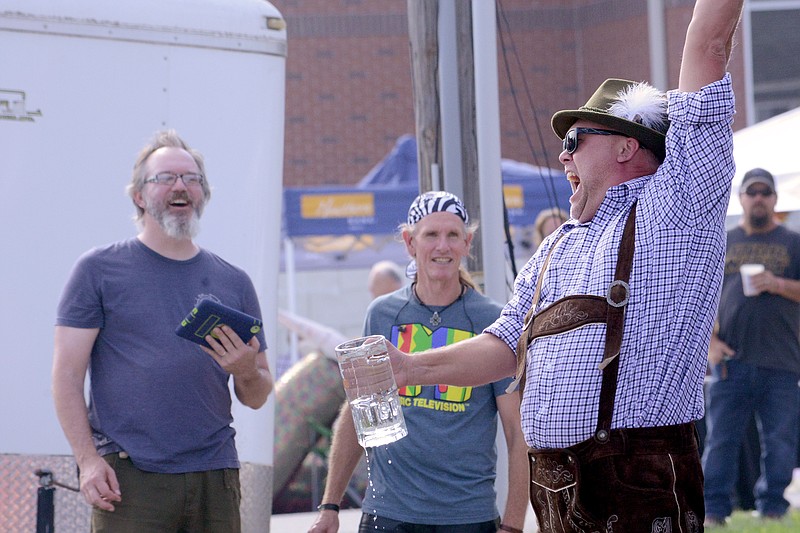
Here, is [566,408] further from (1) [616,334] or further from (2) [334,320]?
(2) [334,320]

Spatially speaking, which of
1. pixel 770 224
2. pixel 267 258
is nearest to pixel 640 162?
pixel 267 258

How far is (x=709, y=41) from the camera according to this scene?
2.84 m

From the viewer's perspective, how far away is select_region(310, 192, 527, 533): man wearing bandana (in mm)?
4344

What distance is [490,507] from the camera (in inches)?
174

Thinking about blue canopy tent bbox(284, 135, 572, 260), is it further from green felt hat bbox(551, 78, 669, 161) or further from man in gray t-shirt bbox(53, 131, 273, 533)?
green felt hat bbox(551, 78, 669, 161)

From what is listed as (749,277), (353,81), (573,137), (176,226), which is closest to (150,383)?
(176,226)

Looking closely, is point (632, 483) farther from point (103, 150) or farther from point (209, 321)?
point (103, 150)

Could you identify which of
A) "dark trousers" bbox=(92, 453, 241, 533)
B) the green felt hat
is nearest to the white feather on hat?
the green felt hat

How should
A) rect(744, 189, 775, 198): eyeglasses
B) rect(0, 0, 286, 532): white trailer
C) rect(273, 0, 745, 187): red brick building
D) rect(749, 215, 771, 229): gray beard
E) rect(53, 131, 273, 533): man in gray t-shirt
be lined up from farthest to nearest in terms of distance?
1. rect(273, 0, 745, 187): red brick building
2. rect(749, 215, 771, 229): gray beard
3. rect(744, 189, 775, 198): eyeglasses
4. rect(0, 0, 286, 532): white trailer
5. rect(53, 131, 273, 533): man in gray t-shirt

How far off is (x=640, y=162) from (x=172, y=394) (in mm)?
2035

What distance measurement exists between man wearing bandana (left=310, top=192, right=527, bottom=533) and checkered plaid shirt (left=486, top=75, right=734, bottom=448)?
144 cm

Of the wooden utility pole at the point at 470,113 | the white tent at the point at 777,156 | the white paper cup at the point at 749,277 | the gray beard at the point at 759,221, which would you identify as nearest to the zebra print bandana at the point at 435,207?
the wooden utility pole at the point at 470,113

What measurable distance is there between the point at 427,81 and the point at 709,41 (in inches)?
124

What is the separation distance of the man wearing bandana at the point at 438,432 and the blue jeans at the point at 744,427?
13.0 feet
